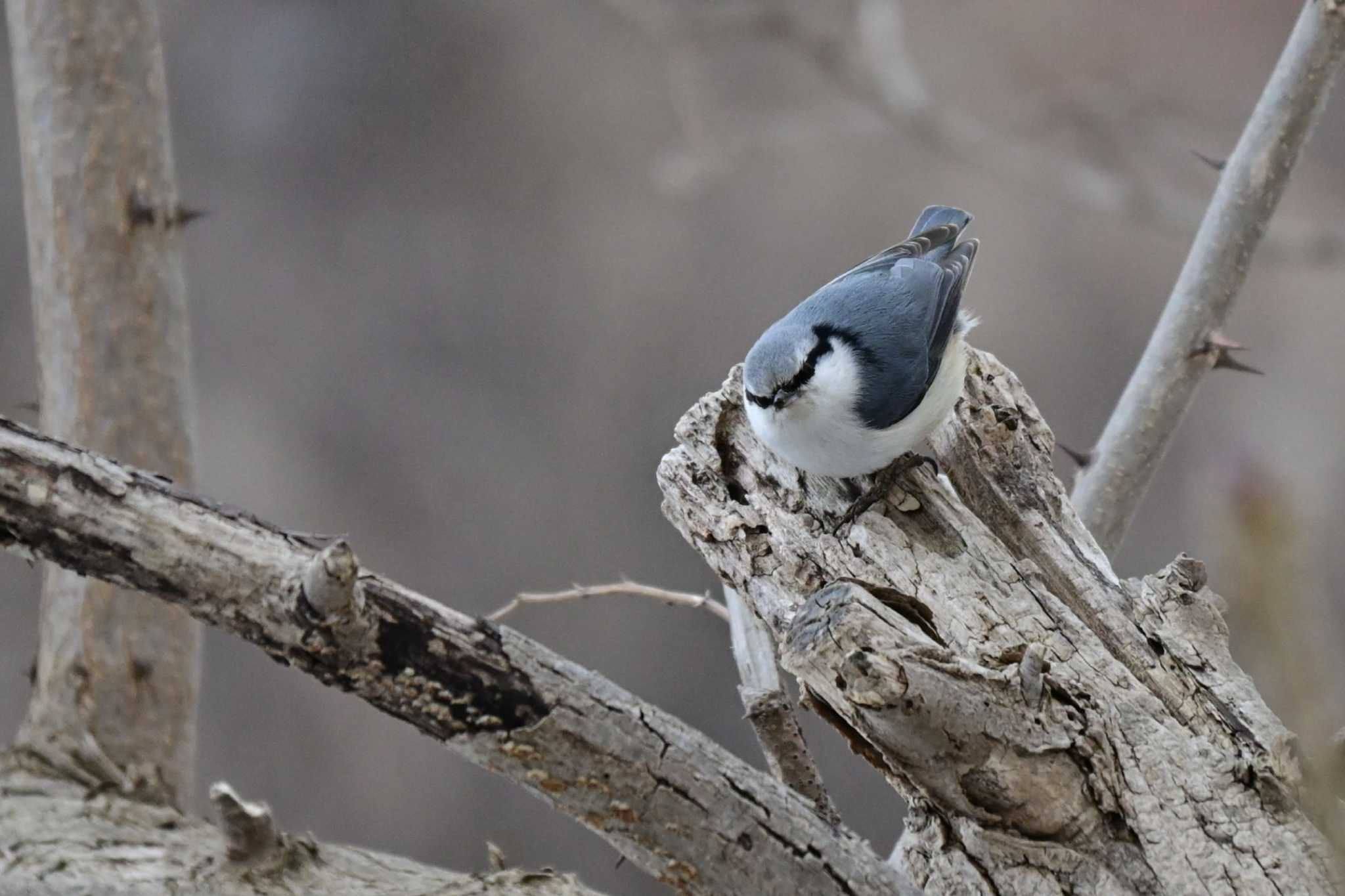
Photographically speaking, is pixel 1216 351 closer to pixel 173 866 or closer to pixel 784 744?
pixel 784 744

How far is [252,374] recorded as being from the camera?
4.28 meters

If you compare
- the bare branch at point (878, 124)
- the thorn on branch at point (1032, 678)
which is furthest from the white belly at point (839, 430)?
the bare branch at point (878, 124)

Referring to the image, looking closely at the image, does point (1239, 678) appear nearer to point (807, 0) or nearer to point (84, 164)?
point (84, 164)

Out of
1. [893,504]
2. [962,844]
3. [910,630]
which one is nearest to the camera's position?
[910,630]

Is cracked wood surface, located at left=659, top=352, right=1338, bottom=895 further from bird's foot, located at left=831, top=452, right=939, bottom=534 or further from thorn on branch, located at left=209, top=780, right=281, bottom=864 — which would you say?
thorn on branch, located at left=209, top=780, right=281, bottom=864

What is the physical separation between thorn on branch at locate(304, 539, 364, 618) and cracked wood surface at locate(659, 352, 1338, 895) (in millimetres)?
414

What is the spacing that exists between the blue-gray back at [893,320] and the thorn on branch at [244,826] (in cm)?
89

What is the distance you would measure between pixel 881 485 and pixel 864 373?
215 mm

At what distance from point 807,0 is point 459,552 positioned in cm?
245

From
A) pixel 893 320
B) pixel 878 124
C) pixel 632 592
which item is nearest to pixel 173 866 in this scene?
pixel 632 592

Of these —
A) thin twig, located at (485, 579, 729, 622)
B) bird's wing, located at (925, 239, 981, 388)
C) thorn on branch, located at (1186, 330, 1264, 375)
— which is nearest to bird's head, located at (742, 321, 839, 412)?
bird's wing, located at (925, 239, 981, 388)

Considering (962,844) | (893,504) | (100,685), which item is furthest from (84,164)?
(962,844)

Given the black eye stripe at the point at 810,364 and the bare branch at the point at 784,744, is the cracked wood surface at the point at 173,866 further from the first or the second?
the black eye stripe at the point at 810,364

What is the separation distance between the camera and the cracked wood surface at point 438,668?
101cm
